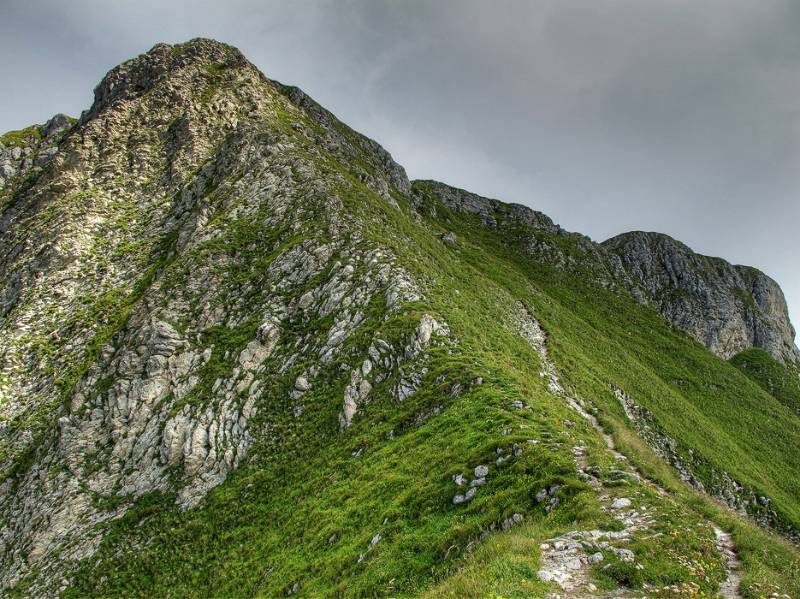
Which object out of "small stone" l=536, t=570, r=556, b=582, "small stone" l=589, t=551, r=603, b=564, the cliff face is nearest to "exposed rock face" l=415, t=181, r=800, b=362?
the cliff face

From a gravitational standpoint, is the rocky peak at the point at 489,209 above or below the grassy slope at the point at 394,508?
above

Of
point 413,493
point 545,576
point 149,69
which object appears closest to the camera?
point 545,576

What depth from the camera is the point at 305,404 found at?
3133 cm

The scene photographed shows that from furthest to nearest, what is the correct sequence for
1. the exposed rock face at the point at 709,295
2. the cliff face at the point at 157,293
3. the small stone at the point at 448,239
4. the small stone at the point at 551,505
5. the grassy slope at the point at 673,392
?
1. the exposed rock face at the point at 709,295
2. the small stone at the point at 448,239
3. the cliff face at the point at 157,293
4. the grassy slope at the point at 673,392
5. the small stone at the point at 551,505

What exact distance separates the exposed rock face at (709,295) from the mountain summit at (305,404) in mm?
42044

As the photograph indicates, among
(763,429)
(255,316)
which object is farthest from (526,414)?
(763,429)

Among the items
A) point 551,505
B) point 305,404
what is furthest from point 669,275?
point 551,505

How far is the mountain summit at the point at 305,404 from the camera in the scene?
14.6 metres

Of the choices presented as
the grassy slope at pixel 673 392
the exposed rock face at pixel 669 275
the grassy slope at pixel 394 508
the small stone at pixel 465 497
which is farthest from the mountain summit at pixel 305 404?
the exposed rock face at pixel 669 275

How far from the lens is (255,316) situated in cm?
3919

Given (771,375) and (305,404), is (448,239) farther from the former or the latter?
(771,375)

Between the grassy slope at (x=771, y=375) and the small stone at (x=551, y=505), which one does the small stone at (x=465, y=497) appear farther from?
the grassy slope at (x=771, y=375)

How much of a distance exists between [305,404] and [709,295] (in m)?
133

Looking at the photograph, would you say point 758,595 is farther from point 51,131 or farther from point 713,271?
point 713,271
